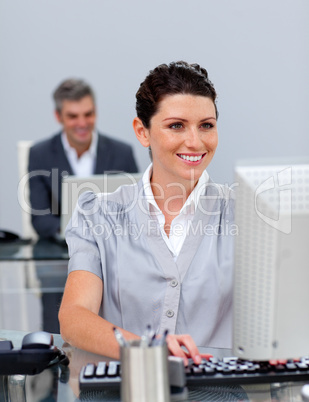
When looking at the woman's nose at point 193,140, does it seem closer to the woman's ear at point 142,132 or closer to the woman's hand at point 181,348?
the woman's ear at point 142,132

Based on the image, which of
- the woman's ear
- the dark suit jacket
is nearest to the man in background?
the dark suit jacket

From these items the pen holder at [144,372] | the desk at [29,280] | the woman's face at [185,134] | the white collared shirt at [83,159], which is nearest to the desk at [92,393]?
the pen holder at [144,372]

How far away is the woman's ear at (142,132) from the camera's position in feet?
6.60

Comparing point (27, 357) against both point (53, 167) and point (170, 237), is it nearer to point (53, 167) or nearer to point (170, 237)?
point (170, 237)

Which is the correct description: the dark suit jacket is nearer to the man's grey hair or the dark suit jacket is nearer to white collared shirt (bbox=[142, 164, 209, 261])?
the man's grey hair

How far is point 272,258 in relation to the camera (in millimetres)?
1229

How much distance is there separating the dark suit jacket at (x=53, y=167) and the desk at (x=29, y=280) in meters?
0.59

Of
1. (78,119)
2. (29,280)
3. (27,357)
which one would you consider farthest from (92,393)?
(78,119)

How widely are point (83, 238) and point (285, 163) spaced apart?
0.86m

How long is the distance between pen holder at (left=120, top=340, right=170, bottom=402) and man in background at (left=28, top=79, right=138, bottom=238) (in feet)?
11.5

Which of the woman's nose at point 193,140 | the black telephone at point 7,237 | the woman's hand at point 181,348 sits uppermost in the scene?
the woman's nose at point 193,140

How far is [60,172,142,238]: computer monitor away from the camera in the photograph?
3031mm

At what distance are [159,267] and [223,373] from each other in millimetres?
564

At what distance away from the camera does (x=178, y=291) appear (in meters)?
1.86
